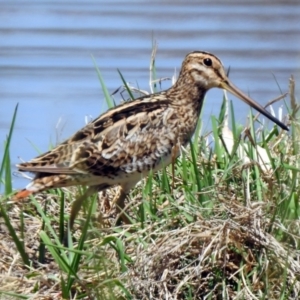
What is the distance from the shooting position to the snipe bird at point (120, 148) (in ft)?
18.4

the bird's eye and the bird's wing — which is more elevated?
the bird's eye

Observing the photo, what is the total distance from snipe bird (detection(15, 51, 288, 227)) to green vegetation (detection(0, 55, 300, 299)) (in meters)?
0.14

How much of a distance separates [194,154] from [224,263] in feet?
3.05

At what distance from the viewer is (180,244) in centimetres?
483

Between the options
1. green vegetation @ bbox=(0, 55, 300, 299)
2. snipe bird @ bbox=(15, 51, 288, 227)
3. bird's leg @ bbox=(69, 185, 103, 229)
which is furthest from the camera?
snipe bird @ bbox=(15, 51, 288, 227)

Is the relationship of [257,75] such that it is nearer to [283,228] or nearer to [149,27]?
[149,27]

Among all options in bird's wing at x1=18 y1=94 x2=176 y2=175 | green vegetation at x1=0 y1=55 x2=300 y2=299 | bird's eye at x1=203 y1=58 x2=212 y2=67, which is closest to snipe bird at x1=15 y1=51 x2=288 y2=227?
bird's wing at x1=18 y1=94 x2=176 y2=175

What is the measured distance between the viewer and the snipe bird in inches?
220

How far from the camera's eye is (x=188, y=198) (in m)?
5.34

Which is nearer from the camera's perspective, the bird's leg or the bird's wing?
the bird's leg

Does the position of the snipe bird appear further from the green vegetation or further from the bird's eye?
the bird's eye

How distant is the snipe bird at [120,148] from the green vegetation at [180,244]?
0.47 ft

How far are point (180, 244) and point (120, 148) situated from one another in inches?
41.6

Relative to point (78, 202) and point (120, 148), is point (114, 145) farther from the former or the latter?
point (78, 202)
